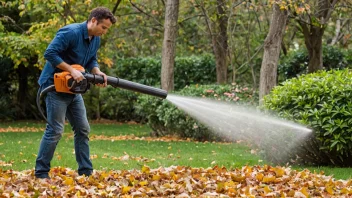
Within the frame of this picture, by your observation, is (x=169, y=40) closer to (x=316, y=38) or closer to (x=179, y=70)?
(x=316, y=38)

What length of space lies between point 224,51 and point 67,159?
8994 mm

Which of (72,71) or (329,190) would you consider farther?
(72,71)

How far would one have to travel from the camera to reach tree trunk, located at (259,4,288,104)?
37.3 feet

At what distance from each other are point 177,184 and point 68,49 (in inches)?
70.6

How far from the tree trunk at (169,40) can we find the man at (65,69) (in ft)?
25.2

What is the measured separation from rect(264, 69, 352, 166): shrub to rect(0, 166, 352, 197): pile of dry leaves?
4.05 ft

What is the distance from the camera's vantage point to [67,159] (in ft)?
31.0

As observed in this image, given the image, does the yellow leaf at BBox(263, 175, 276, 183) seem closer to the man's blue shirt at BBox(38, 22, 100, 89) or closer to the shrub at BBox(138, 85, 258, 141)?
the man's blue shirt at BBox(38, 22, 100, 89)

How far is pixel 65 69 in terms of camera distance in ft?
20.7

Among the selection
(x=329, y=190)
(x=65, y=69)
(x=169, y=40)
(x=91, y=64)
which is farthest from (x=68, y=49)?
(x=169, y=40)

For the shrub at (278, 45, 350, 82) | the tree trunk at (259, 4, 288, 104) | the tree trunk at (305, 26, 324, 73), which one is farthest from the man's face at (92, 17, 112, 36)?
the shrub at (278, 45, 350, 82)

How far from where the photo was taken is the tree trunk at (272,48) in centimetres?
1137

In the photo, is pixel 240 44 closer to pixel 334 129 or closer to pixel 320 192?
pixel 334 129

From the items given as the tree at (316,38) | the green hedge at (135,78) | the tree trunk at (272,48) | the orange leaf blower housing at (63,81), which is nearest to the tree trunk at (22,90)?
the green hedge at (135,78)
